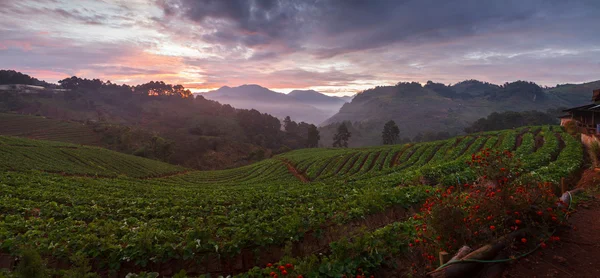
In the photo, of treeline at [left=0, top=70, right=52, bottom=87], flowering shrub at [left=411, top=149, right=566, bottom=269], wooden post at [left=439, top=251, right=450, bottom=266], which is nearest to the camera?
wooden post at [left=439, top=251, right=450, bottom=266]

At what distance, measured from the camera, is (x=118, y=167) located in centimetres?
4519

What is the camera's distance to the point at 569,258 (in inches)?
211

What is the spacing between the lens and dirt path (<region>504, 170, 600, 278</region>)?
197 inches

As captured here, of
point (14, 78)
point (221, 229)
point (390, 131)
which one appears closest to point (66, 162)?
point (221, 229)

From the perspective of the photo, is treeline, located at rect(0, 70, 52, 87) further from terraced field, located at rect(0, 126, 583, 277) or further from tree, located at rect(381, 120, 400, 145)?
tree, located at rect(381, 120, 400, 145)

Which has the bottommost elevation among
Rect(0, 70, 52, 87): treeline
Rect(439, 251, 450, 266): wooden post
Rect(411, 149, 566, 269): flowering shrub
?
Rect(439, 251, 450, 266): wooden post

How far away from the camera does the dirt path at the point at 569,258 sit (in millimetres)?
5016

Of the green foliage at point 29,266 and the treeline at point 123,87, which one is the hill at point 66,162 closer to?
the green foliage at point 29,266

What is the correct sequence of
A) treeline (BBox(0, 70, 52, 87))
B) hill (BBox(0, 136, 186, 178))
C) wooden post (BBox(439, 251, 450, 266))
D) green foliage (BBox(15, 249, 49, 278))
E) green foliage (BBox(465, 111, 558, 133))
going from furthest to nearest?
treeline (BBox(0, 70, 52, 87)), green foliage (BBox(465, 111, 558, 133)), hill (BBox(0, 136, 186, 178)), wooden post (BBox(439, 251, 450, 266)), green foliage (BBox(15, 249, 49, 278))

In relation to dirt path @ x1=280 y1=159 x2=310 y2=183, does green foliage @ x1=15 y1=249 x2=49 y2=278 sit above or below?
above

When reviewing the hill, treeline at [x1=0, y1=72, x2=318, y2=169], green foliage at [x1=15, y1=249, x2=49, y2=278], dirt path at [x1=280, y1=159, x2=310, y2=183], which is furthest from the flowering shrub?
treeline at [x1=0, y1=72, x2=318, y2=169]

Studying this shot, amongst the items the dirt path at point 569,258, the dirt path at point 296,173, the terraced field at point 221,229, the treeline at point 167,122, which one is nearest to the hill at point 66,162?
the terraced field at point 221,229

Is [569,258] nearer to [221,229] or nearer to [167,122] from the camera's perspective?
[221,229]

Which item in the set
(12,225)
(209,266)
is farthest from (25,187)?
(209,266)
